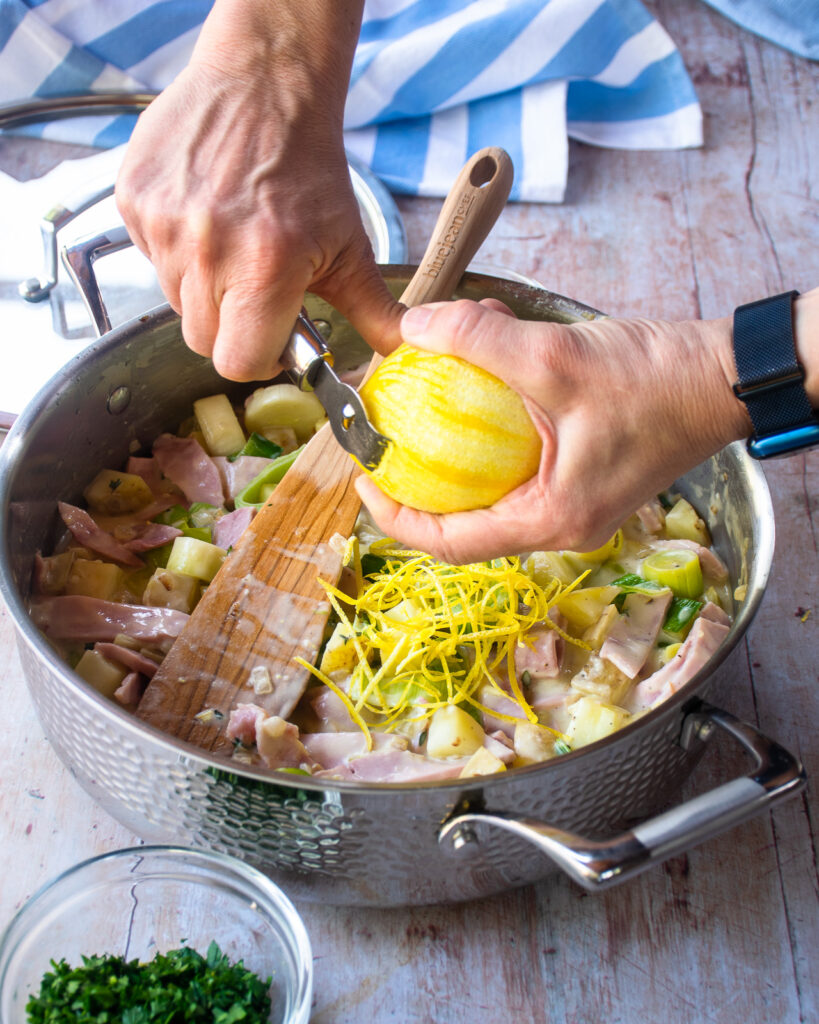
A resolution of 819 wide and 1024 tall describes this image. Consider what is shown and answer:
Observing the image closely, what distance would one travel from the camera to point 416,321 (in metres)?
1.06

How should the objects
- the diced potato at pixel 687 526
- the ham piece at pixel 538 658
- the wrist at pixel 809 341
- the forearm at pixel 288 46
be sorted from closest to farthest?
the wrist at pixel 809 341 < the forearm at pixel 288 46 < the ham piece at pixel 538 658 < the diced potato at pixel 687 526

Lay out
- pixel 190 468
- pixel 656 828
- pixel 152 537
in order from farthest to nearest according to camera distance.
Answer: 1. pixel 190 468
2. pixel 152 537
3. pixel 656 828

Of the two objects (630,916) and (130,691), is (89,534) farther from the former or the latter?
(630,916)

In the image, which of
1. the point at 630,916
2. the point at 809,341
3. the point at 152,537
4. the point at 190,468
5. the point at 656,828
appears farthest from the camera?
the point at 190,468

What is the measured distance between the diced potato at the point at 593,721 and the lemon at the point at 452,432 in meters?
0.34

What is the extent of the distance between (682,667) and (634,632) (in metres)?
0.13

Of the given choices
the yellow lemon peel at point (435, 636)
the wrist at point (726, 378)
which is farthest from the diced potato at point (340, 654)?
the wrist at point (726, 378)

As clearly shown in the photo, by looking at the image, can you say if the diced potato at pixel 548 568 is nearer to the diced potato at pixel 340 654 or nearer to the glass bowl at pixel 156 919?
the diced potato at pixel 340 654

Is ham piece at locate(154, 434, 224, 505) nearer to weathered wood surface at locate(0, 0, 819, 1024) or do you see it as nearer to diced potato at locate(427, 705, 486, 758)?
weathered wood surface at locate(0, 0, 819, 1024)

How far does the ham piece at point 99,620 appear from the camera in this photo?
1356 mm

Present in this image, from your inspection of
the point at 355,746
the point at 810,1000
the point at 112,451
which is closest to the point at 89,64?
the point at 112,451

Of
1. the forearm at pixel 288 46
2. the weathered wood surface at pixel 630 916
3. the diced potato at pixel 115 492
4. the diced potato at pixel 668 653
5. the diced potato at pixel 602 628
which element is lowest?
the weathered wood surface at pixel 630 916

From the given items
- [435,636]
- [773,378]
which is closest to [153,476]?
[435,636]

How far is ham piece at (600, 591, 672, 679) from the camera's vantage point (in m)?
1.32
